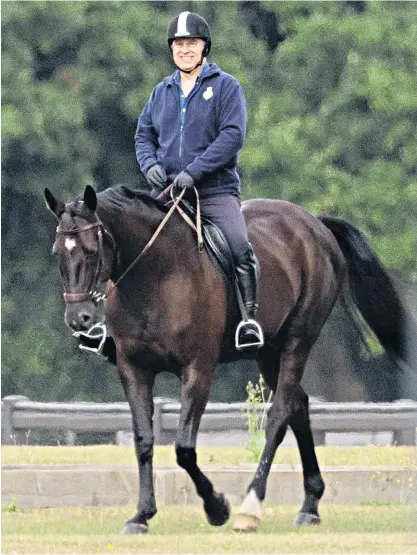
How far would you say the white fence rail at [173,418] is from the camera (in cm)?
1767

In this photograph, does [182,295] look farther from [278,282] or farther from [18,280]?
[18,280]

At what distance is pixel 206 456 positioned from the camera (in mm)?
15922

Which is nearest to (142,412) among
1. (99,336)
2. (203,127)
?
(99,336)

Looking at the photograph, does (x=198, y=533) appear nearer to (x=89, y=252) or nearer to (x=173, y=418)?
(x=89, y=252)

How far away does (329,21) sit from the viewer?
29.4 metres

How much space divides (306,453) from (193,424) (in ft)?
5.62

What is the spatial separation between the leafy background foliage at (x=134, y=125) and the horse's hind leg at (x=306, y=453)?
15339 millimetres

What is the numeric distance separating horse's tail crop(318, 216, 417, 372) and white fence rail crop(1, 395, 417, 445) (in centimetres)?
390

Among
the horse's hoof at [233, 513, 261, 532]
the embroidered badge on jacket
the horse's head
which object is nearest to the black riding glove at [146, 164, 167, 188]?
the embroidered badge on jacket

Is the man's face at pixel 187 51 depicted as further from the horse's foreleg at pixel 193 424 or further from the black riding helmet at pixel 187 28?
the horse's foreleg at pixel 193 424

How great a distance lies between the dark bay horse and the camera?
10719 mm

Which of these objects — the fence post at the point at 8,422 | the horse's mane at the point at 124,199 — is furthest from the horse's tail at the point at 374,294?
the fence post at the point at 8,422

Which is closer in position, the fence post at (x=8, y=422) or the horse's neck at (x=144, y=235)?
the horse's neck at (x=144, y=235)

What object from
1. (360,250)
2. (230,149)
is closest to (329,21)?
(360,250)
